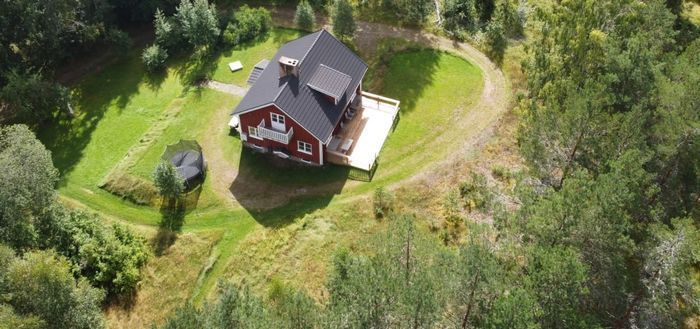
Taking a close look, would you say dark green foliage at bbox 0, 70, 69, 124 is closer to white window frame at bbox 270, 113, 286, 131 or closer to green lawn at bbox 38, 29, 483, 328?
green lawn at bbox 38, 29, 483, 328

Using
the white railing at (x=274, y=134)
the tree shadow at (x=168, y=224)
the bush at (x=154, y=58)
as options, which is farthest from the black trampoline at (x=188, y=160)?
the bush at (x=154, y=58)

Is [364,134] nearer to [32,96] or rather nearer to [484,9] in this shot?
[484,9]

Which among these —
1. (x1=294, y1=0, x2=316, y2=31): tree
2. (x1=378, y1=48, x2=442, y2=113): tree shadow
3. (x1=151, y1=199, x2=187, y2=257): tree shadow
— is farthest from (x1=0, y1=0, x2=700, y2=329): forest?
(x1=294, y1=0, x2=316, y2=31): tree

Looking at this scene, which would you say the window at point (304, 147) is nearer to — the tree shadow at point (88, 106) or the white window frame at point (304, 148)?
the white window frame at point (304, 148)

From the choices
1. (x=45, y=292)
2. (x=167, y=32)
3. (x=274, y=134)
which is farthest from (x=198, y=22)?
(x=45, y=292)

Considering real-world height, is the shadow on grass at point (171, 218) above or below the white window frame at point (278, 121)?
below

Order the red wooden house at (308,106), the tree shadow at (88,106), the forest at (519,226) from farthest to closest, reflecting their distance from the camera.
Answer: the tree shadow at (88,106)
the red wooden house at (308,106)
the forest at (519,226)

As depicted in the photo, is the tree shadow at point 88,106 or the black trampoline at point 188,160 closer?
the black trampoline at point 188,160
